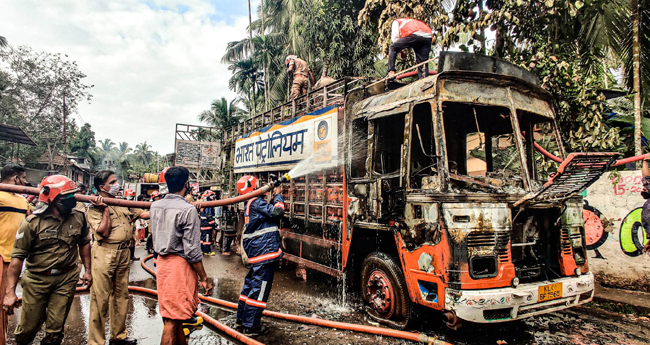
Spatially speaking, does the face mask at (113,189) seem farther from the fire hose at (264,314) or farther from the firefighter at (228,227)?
the firefighter at (228,227)

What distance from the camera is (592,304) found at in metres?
5.30

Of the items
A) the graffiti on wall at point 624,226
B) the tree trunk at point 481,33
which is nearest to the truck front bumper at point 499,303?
the graffiti on wall at point 624,226

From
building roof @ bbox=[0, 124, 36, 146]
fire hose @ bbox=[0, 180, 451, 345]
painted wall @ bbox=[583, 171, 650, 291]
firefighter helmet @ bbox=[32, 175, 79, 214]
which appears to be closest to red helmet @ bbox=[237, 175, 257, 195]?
fire hose @ bbox=[0, 180, 451, 345]

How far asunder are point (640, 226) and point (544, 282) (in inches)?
141

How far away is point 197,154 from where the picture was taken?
1600cm

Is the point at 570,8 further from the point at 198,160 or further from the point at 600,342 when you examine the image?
the point at 198,160

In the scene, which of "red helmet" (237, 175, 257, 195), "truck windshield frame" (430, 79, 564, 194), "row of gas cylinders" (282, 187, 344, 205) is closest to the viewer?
"truck windshield frame" (430, 79, 564, 194)

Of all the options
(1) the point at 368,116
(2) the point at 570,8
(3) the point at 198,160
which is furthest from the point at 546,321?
(3) the point at 198,160

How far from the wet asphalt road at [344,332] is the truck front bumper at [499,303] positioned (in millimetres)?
654

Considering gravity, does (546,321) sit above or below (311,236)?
below

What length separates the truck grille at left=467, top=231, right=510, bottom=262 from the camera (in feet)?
11.4

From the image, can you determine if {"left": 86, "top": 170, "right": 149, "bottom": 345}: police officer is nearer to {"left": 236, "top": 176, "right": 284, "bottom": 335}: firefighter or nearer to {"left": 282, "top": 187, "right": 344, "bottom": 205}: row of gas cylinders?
{"left": 236, "top": 176, "right": 284, "bottom": 335}: firefighter

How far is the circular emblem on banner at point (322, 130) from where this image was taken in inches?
227

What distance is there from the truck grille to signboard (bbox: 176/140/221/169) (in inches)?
514
